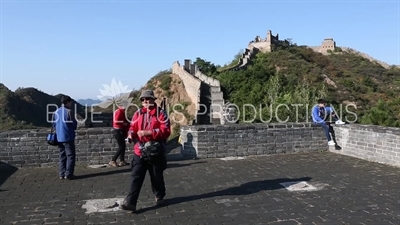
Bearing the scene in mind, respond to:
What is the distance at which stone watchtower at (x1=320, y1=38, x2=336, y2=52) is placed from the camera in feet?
274

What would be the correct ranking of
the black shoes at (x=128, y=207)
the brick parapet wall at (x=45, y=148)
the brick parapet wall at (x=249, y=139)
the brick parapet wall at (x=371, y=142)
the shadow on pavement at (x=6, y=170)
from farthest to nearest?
the brick parapet wall at (x=249, y=139) < the brick parapet wall at (x=371, y=142) < the brick parapet wall at (x=45, y=148) < the shadow on pavement at (x=6, y=170) < the black shoes at (x=128, y=207)

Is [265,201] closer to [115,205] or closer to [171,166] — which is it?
[115,205]

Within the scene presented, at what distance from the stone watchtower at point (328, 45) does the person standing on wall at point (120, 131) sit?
80265 mm

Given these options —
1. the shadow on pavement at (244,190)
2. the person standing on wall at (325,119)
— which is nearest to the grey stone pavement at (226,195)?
the shadow on pavement at (244,190)

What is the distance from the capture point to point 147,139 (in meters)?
5.45

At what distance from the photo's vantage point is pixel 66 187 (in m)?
6.76

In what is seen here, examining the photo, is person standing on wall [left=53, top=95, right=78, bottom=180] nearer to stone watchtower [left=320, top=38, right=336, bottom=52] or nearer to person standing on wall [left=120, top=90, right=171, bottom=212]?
person standing on wall [left=120, top=90, right=171, bottom=212]

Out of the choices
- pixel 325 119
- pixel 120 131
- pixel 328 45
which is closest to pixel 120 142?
pixel 120 131

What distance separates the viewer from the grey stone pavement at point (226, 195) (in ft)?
16.5

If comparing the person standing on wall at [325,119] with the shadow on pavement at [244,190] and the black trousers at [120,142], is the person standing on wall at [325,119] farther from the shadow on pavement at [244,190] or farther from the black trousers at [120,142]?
the black trousers at [120,142]

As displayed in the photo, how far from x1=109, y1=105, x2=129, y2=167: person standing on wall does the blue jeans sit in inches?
46.6

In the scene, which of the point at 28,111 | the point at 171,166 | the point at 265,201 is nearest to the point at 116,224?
the point at 265,201

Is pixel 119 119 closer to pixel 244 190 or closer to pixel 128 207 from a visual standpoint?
pixel 244 190

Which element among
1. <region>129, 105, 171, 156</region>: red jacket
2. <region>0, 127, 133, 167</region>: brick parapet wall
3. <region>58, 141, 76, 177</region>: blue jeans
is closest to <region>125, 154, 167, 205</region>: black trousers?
<region>129, 105, 171, 156</region>: red jacket
